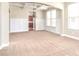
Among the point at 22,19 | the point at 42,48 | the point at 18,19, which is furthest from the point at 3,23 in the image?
the point at 22,19

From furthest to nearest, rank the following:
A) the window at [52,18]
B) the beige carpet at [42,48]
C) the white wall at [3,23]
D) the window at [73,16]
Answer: the window at [52,18] → the window at [73,16] → the white wall at [3,23] → the beige carpet at [42,48]

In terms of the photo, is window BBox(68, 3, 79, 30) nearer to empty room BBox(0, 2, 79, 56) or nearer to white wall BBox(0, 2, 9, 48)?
empty room BBox(0, 2, 79, 56)

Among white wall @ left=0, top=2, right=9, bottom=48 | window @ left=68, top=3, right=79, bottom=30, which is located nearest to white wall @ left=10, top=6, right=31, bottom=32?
window @ left=68, top=3, right=79, bottom=30

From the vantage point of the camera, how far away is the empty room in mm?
4781

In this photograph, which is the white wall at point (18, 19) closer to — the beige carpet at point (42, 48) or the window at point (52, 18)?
the window at point (52, 18)

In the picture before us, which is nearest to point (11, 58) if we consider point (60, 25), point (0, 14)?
point (0, 14)

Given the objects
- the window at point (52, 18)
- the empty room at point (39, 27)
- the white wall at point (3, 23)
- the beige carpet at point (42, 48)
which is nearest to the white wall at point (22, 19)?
the empty room at point (39, 27)

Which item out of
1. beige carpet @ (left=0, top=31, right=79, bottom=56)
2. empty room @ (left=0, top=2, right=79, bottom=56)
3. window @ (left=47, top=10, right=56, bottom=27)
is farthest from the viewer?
window @ (left=47, top=10, right=56, bottom=27)

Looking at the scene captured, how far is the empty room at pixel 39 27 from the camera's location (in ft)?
15.7

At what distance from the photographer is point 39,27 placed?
13.1 m

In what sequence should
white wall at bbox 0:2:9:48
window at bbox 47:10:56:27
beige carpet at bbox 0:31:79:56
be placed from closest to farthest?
beige carpet at bbox 0:31:79:56, white wall at bbox 0:2:9:48, window at bbox 47:10:56:27

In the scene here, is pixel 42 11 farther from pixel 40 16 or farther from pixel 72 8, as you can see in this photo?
pixel 72 8

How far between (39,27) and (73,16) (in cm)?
591

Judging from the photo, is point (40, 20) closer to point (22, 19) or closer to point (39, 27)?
point (39, 27)
